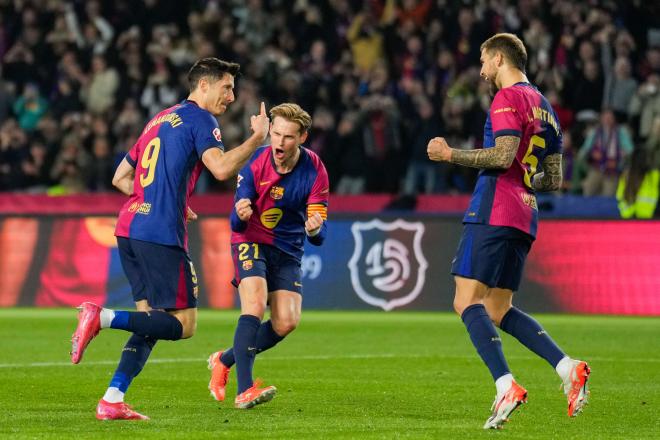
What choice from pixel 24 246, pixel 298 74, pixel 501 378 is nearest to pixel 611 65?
pixel 298 74

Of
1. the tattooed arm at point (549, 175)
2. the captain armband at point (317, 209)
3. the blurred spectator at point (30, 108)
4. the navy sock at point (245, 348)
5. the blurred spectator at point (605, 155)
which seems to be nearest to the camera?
the tattooed arm at point (549, 175)

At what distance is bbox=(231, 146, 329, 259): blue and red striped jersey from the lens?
9656 mm

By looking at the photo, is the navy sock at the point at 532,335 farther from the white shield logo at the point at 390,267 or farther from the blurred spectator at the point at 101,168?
the blurred spectator at the point at 101,168

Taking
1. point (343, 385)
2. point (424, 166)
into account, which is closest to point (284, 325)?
point (343, 385)

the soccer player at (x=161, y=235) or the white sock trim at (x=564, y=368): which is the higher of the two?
the soccer player at (x=161, y=235)

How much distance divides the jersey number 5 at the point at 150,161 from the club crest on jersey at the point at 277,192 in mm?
1332

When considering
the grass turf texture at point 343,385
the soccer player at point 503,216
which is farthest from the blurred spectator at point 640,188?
the soccer player at point 503,216

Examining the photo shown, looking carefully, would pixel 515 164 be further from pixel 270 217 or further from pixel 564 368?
pixel 270 217

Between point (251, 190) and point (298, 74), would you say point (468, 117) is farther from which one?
point (251, 190)

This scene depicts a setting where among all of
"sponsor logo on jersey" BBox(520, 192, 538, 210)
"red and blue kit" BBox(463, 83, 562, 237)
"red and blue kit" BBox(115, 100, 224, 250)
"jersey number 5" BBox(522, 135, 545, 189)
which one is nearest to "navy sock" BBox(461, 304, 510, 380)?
"red and blue kit" BBox(463, 83, 562, 237)

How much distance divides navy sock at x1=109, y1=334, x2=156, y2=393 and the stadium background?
991 cm

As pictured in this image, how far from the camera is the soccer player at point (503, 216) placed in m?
8.15

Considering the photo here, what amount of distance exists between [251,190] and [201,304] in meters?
9.09

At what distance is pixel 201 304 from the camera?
18562 mm
